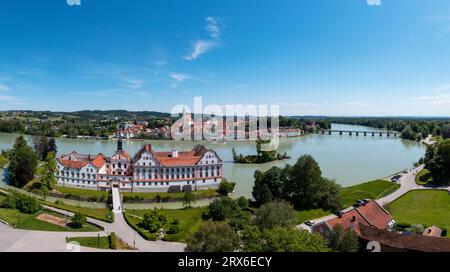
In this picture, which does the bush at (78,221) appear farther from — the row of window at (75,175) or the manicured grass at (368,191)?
the manicured grass at (368,191)

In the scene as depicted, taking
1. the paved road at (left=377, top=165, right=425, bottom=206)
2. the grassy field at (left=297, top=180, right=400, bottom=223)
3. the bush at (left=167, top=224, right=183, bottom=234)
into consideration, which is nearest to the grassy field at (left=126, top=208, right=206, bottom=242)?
the bush at (left=167, top=224, right=183, bottom=234)

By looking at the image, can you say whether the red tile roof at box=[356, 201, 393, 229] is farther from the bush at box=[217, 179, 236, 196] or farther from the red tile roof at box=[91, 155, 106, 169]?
the red tile roof at box=[91, 155, 106, 169]

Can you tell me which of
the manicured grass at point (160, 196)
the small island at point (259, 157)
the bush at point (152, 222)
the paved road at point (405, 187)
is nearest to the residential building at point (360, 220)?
the paved road at point (405, 187)

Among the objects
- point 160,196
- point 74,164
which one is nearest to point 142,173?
point 160,196

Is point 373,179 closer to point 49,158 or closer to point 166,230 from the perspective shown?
point 166,230

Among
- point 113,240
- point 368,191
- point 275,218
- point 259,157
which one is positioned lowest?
point 368,191

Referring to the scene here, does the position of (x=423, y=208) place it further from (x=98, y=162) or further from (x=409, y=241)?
(x=98, y=162)
